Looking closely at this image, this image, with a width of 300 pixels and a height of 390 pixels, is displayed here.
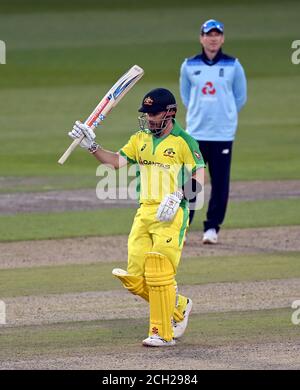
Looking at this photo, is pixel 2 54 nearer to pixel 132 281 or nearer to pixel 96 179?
pixel 96 179

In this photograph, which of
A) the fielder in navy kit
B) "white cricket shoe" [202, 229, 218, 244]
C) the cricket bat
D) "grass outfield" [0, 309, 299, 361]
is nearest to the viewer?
"grass outfield" [0, 309, 299, 361]

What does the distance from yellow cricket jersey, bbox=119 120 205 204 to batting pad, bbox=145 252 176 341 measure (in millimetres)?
486

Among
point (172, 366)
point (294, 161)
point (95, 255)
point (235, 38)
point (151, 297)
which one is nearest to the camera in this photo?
point (172, 366)

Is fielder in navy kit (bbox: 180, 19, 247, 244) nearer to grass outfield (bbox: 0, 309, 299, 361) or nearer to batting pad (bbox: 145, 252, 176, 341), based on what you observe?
grass outfield (bbox: 0, 309, 299, 361)

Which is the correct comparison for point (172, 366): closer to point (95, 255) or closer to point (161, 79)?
point (95, 255)

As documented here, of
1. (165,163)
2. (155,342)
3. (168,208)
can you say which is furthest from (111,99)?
(155,342)

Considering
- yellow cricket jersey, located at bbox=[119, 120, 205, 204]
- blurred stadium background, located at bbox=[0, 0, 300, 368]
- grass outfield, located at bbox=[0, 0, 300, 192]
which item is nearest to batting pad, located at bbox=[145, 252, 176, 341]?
blurred stadium background, located at bbox=[0, 0, 300, 368]

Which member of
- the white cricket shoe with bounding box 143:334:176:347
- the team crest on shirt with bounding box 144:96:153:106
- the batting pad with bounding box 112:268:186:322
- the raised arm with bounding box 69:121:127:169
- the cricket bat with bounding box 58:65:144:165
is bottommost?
the white cricket shoe with bounding box 143:334:176:347

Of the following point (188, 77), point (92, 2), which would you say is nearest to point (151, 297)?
point (188, 77)

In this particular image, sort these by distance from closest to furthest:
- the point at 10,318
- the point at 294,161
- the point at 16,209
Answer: the point at 10,318, the point at 16,209, the point at 294,161

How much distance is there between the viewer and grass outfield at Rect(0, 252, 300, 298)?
10906mm

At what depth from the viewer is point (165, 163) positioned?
917 centimetres

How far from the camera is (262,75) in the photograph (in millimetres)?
28484

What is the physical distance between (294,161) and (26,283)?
844 cm
